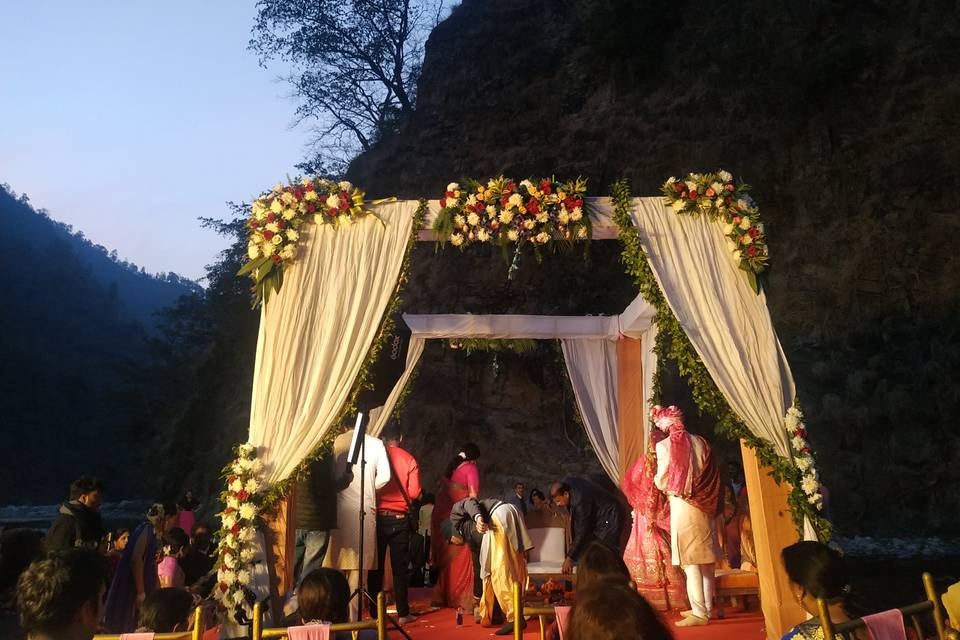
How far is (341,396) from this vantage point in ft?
21.4

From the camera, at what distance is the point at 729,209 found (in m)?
7.00

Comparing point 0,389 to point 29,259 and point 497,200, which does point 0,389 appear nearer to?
point 29,259

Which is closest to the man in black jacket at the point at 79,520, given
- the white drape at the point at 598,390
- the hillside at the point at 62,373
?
the white drape at the point at 598,390

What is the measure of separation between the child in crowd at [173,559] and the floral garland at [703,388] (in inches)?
178

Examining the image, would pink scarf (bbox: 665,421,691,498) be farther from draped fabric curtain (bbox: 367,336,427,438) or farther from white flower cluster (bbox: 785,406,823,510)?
draped fabric curtain (bbox: 367,336,427,438)

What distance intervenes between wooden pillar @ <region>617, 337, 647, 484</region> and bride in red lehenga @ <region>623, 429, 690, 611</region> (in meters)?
2.64

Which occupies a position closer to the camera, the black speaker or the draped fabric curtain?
the black speaker

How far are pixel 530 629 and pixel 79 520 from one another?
358 cm

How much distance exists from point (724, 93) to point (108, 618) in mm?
20902

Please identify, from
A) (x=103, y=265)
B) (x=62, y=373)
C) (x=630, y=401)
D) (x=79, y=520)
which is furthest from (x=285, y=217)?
(x=103, y=265)

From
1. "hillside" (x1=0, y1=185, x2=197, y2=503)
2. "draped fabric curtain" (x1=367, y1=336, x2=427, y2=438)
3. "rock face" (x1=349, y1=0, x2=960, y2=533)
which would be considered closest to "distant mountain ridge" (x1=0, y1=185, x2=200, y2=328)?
"hillside" (x1=0, y1=185, x2=197, y2=503)

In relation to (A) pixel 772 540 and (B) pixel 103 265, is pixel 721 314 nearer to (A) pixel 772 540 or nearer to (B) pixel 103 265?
(A) pixel 772 540

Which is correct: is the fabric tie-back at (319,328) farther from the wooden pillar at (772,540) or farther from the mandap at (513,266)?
the wooden pillar at (772,540)

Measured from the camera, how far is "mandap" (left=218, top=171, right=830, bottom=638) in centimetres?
630
